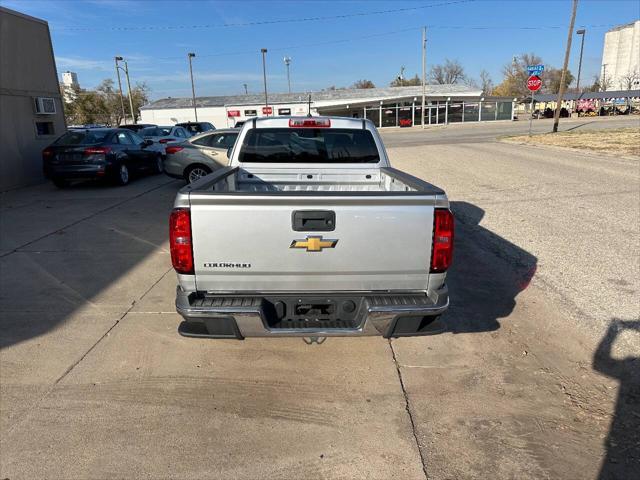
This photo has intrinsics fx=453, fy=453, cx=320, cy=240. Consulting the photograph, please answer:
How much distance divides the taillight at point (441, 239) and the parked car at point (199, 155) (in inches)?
366

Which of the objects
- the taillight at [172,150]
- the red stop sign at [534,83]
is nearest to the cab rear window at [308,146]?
the taillight at [172,150]

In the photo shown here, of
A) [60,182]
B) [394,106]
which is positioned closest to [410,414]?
[60,182]

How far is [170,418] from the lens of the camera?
305cm

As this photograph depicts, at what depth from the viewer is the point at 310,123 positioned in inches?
190

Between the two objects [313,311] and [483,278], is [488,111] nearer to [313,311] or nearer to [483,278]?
[483,278]

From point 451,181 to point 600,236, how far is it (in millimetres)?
5800

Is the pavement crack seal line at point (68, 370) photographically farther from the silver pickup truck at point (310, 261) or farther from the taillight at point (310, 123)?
the taillight at point (310, 123)

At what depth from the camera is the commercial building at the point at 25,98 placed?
12.4m

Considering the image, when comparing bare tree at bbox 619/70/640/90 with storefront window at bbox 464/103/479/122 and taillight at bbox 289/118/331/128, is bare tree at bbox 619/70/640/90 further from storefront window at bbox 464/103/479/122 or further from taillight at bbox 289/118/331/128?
taillight at bbox 289/118/331/128

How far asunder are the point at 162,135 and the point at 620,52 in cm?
15513

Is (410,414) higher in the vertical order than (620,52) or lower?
lower

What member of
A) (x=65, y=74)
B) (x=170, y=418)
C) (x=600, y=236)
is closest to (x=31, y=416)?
(x=170, y=418)

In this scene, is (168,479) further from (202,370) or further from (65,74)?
(65,74)

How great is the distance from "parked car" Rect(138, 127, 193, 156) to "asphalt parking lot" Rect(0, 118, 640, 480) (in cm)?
1058
